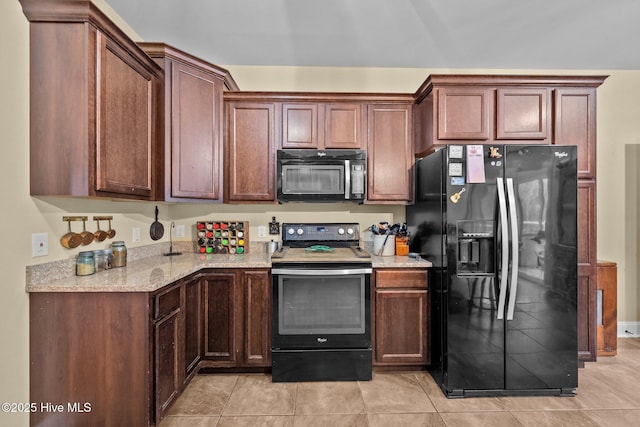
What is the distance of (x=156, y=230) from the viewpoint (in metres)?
2.76

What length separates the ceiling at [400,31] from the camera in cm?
228

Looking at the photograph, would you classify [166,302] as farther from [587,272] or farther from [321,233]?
[587,272]

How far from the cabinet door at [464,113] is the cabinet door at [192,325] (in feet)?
7.17

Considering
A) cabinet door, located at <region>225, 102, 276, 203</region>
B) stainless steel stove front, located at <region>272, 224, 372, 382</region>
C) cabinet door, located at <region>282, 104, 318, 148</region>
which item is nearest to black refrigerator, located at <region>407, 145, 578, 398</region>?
stainless steel stove front, located at <region>272, 224, 372, 382</region>

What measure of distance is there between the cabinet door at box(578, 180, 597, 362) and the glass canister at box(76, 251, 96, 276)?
3475mm

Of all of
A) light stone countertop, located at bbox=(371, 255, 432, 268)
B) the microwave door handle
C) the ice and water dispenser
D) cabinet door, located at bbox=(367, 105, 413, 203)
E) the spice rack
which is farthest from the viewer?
the spice rack

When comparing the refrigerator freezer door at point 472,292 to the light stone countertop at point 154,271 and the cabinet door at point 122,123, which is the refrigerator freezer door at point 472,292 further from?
the cabinet door at point 122,123

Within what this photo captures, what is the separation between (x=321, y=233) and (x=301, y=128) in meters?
0.98

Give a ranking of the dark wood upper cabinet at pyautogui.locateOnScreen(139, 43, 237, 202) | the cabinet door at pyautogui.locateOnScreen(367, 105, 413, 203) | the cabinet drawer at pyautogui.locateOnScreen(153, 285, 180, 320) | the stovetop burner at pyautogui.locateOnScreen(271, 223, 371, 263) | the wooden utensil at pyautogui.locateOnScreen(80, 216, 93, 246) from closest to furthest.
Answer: the cabinet drawer at pyautogui.locateOnScreen(153, 285, 180, 320) < the wooden utensil at pyautogui.locateOnScreen(80, 216, 93, 246) < the dark wood upper cabinet at pyautogui.locateOnScreen(139, 43, 237, 202) < the cabinet door at pyautogui.locateOnScreen(367, 105, 413, 203) < the stovetop burner at pyautogui.locateOnScreen(271, 223, 371, 263)

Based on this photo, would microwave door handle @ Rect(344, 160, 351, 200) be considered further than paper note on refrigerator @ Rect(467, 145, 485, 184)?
Yes

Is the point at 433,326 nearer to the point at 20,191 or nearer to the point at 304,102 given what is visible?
the point at 304,102

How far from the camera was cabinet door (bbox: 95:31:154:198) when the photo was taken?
5.50ft

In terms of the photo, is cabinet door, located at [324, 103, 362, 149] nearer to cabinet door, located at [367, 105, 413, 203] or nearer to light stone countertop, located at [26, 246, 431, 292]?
cabinet door, located at [367, 105, 413, 203]

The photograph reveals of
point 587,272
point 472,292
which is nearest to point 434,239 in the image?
point 472,292
